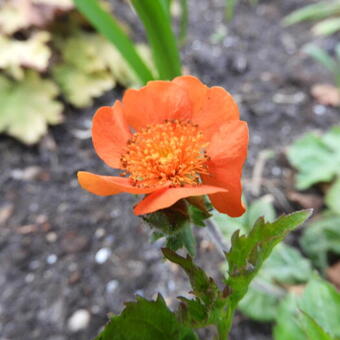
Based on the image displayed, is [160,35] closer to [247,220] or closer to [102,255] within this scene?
[247,220]

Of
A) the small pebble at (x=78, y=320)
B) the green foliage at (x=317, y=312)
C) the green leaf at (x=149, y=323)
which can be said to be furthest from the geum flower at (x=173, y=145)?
the small pebble at (x=78, y=320)

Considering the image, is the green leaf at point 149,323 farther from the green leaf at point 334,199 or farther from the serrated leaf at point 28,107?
the serrated leaf at point 28,107

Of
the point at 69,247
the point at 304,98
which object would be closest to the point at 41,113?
the point at 69,247

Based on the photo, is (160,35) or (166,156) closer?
(166,156)

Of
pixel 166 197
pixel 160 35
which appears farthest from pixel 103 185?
pixel 160 35

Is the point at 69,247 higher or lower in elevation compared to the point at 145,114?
lower

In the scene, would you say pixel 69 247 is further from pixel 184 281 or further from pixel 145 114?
pixel 145 114

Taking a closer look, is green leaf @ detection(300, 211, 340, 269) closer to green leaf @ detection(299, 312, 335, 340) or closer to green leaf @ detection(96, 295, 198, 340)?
green leaf @ detection(299, 312, 335, 340)
